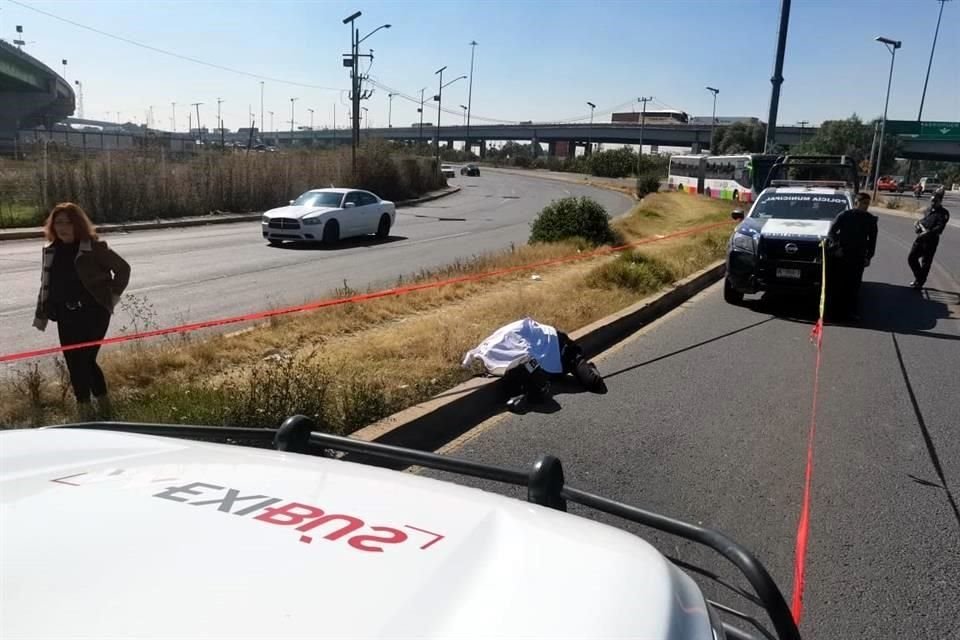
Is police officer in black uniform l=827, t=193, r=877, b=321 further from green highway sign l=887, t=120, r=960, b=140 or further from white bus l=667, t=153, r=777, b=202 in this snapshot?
green highway sign l=887, t=120, r=960, b=140

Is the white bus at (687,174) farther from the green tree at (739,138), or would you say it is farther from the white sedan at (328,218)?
the green tree at (739,138)

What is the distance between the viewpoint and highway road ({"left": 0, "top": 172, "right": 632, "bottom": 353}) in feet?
35.6

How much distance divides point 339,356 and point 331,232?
45.7ft

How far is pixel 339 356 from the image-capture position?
7305mm

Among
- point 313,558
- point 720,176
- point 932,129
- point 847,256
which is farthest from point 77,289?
point 932,129

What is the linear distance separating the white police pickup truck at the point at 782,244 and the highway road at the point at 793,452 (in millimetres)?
1638

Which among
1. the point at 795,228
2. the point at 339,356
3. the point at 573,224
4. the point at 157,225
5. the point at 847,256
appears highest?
the point at 795,228

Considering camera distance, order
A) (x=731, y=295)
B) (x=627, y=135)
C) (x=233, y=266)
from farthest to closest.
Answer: (x=627, y=135)
(x=233, y=266)
(x=731, y=295)

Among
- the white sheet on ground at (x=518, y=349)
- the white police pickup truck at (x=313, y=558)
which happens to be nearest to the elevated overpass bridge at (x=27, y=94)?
the white sheet on ground at (x=518, y=349)

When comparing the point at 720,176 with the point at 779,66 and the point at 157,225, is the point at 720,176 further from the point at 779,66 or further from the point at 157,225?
the point at 157,225

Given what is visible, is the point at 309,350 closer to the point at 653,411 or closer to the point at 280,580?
the point at 653,411

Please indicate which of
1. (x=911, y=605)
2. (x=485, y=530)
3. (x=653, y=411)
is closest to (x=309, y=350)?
(x=653, y=411)

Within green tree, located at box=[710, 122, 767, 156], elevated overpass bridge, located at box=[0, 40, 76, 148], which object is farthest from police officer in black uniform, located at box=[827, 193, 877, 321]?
green tree, located at box=[710, 122, 767, 156]

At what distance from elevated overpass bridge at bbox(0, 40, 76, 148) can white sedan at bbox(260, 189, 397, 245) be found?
49004 millimetres
